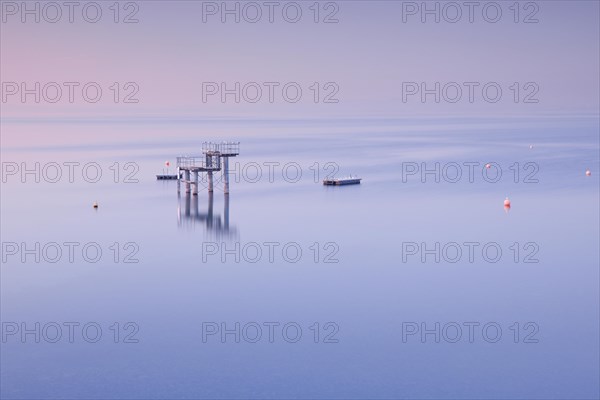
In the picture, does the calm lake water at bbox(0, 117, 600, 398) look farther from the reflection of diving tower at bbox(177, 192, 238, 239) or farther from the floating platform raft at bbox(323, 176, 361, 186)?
the floating platform raft at bbox(323, 176, 361, 186)

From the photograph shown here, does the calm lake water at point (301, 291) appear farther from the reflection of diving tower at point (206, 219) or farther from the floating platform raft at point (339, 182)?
the floating platform raft at point (339, 182)

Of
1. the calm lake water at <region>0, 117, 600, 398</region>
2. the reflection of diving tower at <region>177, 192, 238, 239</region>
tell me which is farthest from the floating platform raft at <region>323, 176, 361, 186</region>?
the reflection of diving tower at <region>177, 192, 238, 239</region>

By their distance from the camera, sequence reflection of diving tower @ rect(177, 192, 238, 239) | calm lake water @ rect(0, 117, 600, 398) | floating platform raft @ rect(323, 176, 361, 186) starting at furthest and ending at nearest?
1. floating platform raft @ rect(323, 176, 361, 186)
2. reflection of diving tower @ rect(177, 192, 238, 239)
3. calm lake water @ rect(0, 117, 600, 398)

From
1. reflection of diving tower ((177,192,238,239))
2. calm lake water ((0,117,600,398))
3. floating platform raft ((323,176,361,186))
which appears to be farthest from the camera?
floating platform raft ((323,176,361,186))

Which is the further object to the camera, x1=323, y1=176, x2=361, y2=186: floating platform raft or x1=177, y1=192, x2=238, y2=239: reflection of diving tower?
x1=323, y1=176, x2=361, y2=186: floating platform raft

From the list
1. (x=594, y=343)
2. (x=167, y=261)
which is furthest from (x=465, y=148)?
(x=594, y=343)

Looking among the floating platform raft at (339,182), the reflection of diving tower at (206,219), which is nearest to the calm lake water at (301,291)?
the reflection of diving tower at (206,219)

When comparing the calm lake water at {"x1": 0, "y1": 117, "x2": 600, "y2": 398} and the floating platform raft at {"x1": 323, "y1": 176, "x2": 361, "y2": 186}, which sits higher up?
the floating platform raft at {"x1": 323, "y1": 176, "x2": 361, "y2": 186}

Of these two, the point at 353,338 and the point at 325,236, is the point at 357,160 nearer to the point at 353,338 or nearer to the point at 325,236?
the point at 325,236

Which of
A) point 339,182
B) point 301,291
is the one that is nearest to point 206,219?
point 301,291

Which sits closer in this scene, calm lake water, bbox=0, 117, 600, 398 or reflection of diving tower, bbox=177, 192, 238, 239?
calm lake water, bbox=0, 117, 600, 398
